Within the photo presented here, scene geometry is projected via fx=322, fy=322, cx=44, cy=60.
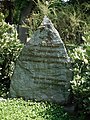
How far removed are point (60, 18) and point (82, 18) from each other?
0.97 m

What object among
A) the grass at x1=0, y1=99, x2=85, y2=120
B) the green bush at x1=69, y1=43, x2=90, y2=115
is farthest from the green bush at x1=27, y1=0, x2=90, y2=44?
the grass at x1=0, y1=99, x2=85, y2=120

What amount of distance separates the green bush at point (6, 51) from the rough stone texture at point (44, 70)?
820mm

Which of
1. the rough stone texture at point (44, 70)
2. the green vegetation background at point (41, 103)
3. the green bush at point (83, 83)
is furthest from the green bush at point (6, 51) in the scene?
the green bush at point (83, 83)

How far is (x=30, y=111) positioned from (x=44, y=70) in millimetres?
1167

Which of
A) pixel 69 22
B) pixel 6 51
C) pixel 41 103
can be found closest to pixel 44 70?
pixel 41 103

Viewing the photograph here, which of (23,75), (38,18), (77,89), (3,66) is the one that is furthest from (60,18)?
(77,89)

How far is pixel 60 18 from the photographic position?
540 inches

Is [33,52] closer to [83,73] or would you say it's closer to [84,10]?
[83,73]

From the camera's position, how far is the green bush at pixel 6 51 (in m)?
7.33

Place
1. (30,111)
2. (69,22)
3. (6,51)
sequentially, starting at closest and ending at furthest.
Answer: (30,111) < (6,51) < (69,22)

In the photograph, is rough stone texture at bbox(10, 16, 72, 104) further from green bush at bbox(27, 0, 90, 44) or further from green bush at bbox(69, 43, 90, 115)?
green bush at bbox(27, 0, 90, 44)

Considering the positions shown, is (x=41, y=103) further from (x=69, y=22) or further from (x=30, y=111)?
(x=69, y=22)

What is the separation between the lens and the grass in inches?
206

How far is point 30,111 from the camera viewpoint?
5.53 metres
